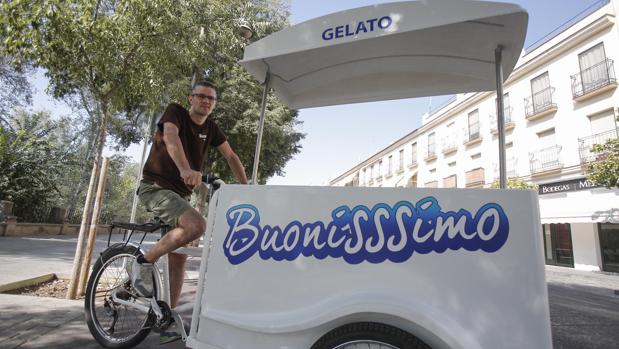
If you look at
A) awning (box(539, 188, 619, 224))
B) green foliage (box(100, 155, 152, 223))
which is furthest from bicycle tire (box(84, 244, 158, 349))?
awning (box(539, 188, 619, 224))

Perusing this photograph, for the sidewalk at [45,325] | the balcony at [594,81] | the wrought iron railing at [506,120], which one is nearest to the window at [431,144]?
the wrought iron railing at [506,120]

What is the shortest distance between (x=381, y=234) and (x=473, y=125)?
24.1 metres

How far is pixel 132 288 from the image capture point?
8.21 ft

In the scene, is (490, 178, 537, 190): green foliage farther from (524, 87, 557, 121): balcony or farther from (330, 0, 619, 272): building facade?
(524, 87, 557, 121): balcony

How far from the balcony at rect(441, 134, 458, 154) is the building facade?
83 cm

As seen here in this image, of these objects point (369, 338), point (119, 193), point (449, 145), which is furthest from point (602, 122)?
point (119, 193)

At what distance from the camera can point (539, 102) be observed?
61.4 ft

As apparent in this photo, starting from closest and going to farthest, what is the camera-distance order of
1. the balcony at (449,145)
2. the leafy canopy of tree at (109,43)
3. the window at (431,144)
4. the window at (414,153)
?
the leafy canopy of tree at (109,43), the balcony at (449,145), the window at (431,144), the window at (414,153)

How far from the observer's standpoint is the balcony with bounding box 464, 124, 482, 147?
2220 cm

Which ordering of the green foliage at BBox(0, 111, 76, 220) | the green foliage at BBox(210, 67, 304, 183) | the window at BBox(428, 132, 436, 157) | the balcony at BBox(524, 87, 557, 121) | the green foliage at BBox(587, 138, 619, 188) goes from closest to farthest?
the green foliage at BBox(587, 138, 619, 188), the green foliage at BBox(210, 67, 304, 183), the green foliage at BBox(0, 111, 76, 220), the balcony at BBox(524, 87, 557, 121), the window at BBox(428, 132, 436, 157)

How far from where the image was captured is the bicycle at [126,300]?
2.32 meters

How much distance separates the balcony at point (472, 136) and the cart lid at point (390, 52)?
70.6 ft

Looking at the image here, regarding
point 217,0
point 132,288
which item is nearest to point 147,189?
point 132,288

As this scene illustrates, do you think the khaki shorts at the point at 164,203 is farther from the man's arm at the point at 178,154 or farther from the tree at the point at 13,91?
the tree at the point at 13,91
